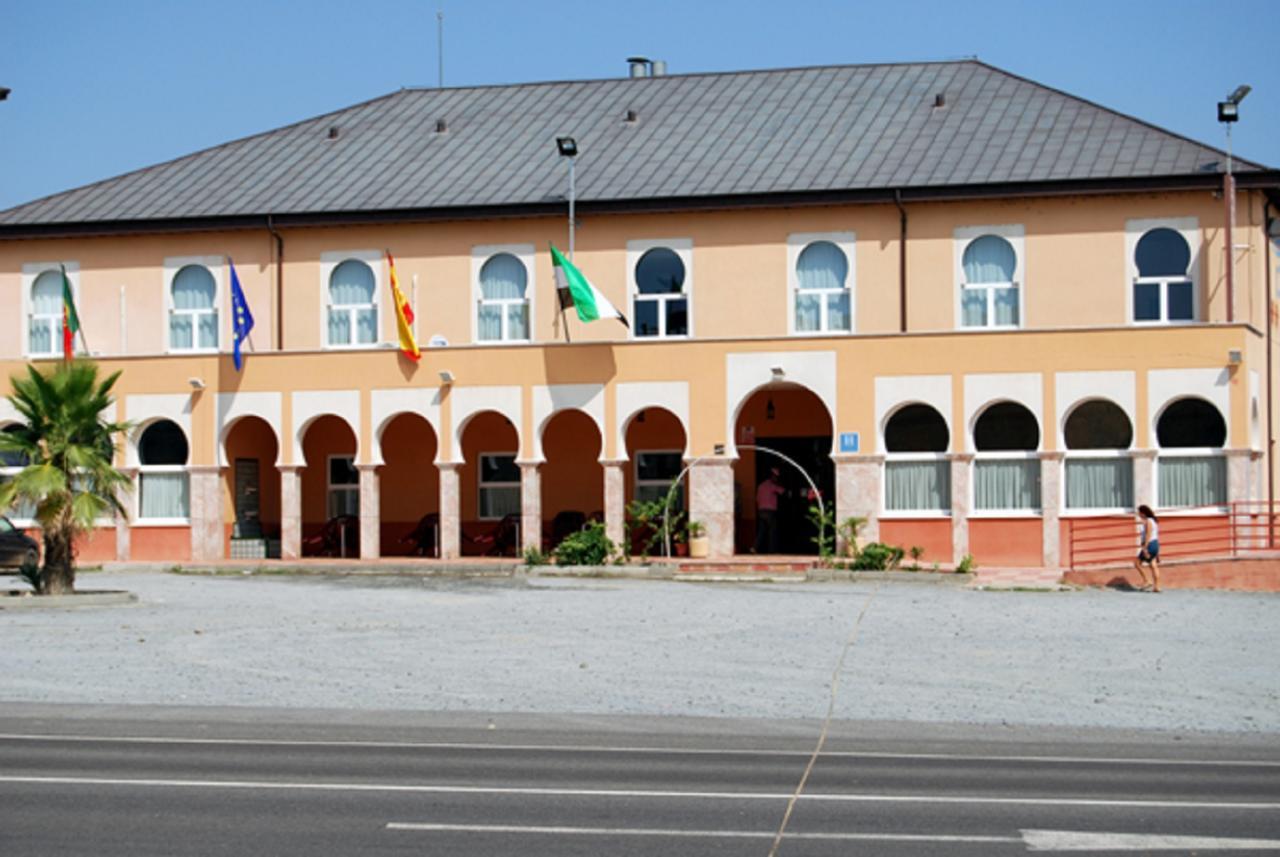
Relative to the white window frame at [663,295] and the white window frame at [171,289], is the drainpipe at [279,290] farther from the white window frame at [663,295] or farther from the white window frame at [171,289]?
the white window frame at [663,295]

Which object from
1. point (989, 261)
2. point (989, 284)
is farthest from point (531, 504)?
point (989, 261)

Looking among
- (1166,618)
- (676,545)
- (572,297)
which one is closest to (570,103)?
(572,297)

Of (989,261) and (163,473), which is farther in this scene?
(163,473)

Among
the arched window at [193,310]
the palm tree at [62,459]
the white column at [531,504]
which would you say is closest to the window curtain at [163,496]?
the arched window at [193,310]

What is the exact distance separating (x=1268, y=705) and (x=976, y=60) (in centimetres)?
2513

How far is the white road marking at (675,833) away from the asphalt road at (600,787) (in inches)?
0.8

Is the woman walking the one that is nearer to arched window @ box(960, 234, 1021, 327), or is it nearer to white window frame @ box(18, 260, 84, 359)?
arched window @ box(960, 234, 1021, 327)

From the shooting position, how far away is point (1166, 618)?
24.1 metres

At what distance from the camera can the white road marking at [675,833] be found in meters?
9.90

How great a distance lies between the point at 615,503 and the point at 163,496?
9858 millimetres

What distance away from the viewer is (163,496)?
37094mm

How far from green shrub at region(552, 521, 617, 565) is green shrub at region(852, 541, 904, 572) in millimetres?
4777

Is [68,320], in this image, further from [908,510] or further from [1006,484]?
[1006,484]

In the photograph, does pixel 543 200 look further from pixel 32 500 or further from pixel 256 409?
pixel 32 500
